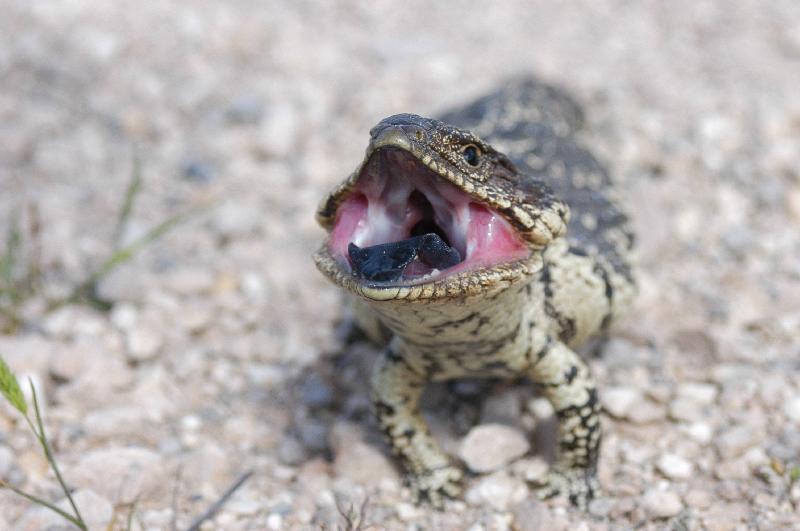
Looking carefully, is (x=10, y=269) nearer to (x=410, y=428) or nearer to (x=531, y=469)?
(x=410, y=428)

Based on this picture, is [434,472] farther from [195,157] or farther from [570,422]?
[195,157]

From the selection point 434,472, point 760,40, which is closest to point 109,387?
point 434,472

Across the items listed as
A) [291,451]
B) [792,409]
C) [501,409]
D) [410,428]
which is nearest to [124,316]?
[291,451]

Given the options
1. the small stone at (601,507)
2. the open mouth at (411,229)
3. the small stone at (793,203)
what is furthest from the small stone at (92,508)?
the small stone at (793,203)

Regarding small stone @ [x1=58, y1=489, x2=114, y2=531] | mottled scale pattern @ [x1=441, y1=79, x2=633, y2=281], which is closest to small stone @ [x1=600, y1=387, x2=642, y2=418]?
mottled scale pattern @ [x1=441, y1=79, x2=633, y2=281]

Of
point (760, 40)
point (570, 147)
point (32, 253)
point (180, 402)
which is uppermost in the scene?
point (760, 40)

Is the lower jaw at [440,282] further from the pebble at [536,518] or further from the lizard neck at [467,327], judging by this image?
the pebble at [536,518]

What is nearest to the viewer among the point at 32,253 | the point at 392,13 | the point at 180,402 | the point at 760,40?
the point at 180,402
